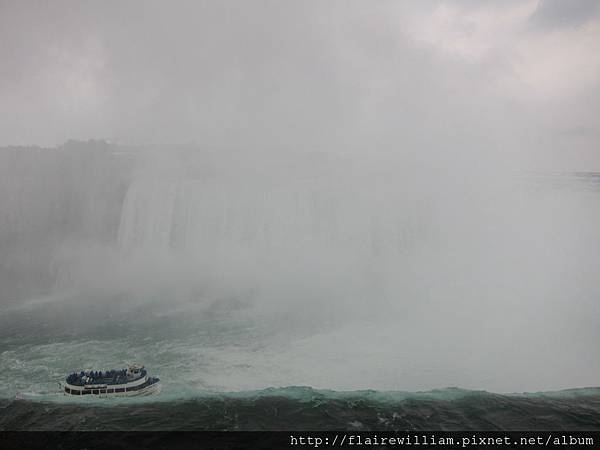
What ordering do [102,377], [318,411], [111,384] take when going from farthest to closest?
[102,377]
[111,384]
[318,411]

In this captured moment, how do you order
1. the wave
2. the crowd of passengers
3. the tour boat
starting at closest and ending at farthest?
the wave < the tour boat < the crowd of passengers

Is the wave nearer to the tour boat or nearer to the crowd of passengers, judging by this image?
the tour boat

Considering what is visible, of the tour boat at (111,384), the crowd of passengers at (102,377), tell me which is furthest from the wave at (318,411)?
the crowd of passengers at (102,377)

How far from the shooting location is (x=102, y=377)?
17312 mm

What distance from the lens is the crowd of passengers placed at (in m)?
17.0

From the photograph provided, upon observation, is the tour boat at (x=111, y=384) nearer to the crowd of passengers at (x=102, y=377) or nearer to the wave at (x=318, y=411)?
the crowd of passengers at (x=102, y=377)

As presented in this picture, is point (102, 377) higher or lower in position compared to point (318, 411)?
higher

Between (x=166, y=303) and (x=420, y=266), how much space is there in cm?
2162

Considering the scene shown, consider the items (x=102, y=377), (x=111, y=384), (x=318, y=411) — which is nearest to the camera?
(x=318, y=411)

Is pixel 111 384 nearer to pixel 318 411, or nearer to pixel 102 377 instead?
pixel 102 377

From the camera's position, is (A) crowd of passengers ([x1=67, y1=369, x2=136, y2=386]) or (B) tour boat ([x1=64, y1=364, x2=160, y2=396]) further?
(A) crowd of passengers ([x1=67, y1=369, x2=136, y2=386])

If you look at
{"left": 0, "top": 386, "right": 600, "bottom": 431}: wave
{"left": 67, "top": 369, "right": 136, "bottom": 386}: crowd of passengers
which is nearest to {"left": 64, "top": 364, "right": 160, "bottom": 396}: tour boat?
{"left": 67, "top": 369, "right": 136, "bottom": 386}: crowd of passengers

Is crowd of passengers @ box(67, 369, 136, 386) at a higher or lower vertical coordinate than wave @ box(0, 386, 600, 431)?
higher

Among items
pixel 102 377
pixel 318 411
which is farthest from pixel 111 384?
pixel 318 411
